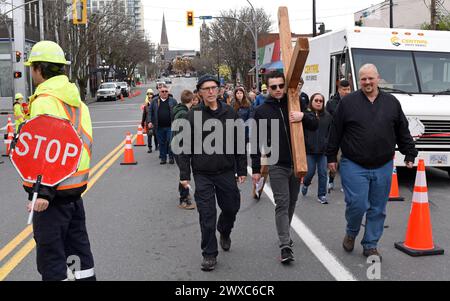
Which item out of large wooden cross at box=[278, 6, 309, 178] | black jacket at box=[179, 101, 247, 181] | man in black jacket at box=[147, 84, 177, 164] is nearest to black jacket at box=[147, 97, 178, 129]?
man in black jacket at box=[147, 84, 177, 164]

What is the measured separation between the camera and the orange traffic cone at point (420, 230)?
17.7 ft

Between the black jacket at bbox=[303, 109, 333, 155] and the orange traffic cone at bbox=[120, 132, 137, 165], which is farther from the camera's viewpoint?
the orange traffic cone at bbox=[120, 132, 137, 165]

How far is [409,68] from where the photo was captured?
32.1 ft

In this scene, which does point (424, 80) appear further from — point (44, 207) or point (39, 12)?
point (39, 12)

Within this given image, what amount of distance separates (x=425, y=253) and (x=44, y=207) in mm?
3795

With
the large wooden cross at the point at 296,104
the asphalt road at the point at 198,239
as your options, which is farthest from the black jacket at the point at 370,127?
the asphalt road at the point at 198,239

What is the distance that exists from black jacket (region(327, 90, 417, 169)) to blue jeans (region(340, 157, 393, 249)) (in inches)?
3.1

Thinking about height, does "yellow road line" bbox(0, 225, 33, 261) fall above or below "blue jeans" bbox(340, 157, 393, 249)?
below

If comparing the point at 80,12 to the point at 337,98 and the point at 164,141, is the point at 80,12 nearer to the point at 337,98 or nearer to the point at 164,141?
the point at 164,141

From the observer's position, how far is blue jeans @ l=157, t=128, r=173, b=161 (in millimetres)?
11666

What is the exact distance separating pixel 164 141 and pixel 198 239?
20.2 feet

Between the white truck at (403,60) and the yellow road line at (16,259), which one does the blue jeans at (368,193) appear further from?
the white truck at (403,60)

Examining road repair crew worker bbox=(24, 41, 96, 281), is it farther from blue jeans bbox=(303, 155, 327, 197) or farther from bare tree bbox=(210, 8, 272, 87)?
bare tree bbox=(210, 8, 272, 87)

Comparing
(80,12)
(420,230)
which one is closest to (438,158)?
(420,230)
